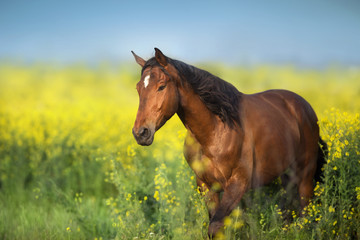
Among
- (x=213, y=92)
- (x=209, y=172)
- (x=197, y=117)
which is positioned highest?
(x=213, y=92)

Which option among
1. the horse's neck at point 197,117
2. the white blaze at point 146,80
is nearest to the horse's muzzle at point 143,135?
the white blaze at point 146,80

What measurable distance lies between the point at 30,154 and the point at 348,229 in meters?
6.39

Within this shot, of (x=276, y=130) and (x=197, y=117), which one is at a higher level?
(x=197, y=117)

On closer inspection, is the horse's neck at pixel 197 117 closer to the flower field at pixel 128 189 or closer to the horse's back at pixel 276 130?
the horse's back at pixel 276 130

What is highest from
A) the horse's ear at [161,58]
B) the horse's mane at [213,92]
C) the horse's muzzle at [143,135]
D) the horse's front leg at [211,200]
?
the horse's ear at [161,58]

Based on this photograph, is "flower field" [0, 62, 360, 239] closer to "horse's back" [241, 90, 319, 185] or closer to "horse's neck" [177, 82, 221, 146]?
"horse's back" [241, 90, 319, 185]

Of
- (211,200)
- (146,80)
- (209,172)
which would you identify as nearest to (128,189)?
(211,200)

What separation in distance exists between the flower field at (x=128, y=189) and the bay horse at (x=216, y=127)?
1.17ft

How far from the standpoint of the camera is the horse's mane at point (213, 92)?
3170 mm

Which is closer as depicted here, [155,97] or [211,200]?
[155,97]

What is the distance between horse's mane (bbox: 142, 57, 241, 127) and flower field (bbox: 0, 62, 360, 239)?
3.03ft

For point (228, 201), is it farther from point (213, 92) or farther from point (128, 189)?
point (128, 189)

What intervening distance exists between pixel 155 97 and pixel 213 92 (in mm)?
654

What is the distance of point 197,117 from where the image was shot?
326cm
